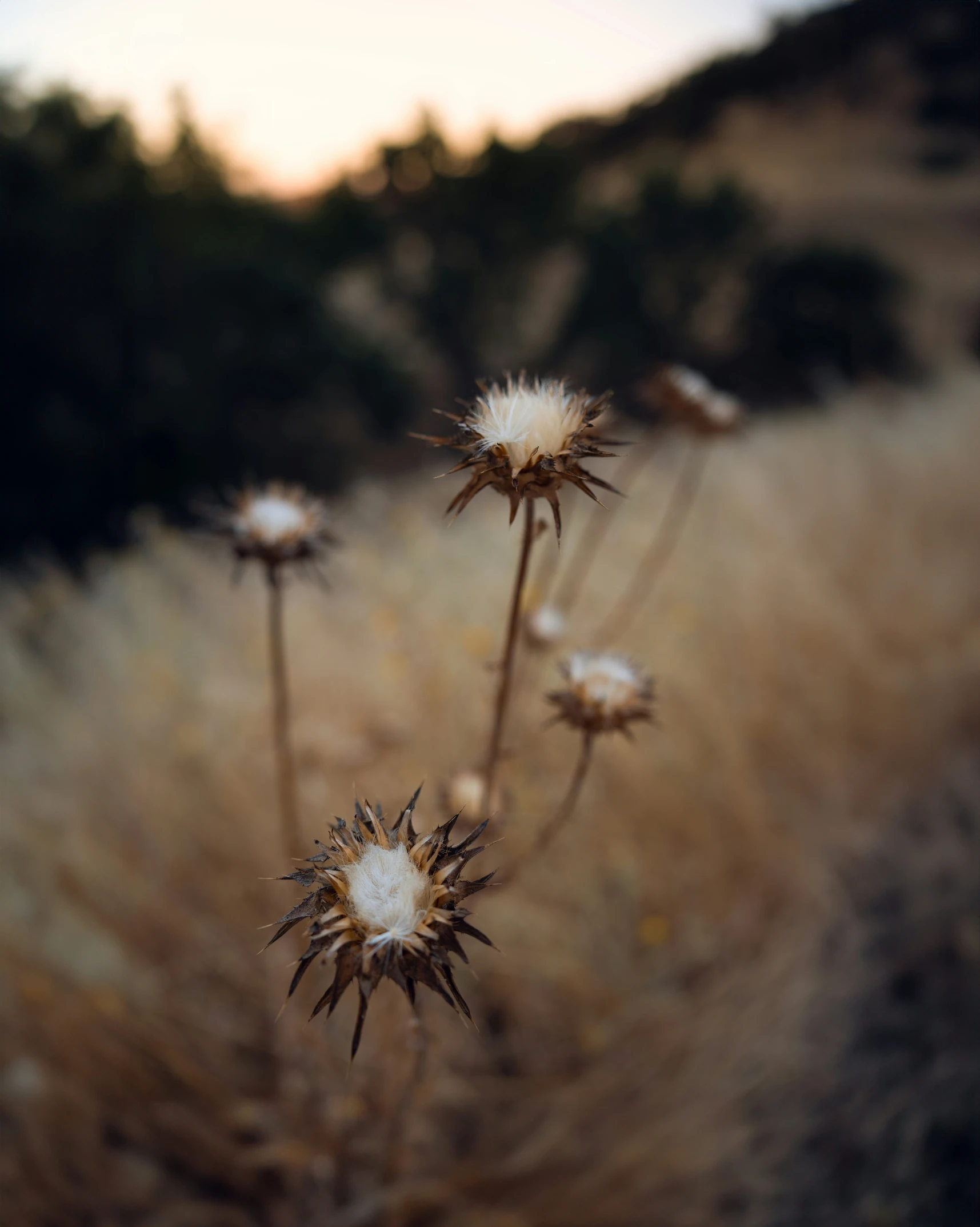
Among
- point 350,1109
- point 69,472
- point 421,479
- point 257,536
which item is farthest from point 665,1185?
point 421,479

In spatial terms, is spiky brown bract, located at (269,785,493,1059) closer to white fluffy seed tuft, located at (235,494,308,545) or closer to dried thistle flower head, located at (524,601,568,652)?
white fluffy seed tuft, located at (235,494,308,545)

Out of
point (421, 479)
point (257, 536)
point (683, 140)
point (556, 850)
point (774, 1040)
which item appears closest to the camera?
point (257, 536)

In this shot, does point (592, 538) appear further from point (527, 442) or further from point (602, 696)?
point (527, 442)

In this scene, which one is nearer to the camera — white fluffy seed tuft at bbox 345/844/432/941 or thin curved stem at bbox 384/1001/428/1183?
white fluffy seed tuft at bbox 345/844/432/941

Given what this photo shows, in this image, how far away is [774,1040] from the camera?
0.97 m

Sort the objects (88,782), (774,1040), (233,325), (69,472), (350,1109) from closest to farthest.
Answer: (350,1109) → (774,1040) → (88,782) → (69,472) → (233,325)

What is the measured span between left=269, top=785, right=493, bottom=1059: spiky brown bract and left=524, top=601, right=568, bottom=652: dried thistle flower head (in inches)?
15.1

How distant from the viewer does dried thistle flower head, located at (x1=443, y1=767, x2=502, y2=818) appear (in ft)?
1.78

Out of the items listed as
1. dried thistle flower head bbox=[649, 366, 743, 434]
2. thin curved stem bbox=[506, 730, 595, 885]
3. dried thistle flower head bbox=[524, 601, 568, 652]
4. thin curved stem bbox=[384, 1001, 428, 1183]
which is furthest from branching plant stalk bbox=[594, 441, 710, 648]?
thin curved stem bbox=[384, 1001, 428, 1183]

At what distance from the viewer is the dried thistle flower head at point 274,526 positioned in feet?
1.70

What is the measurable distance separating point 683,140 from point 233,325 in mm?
3541

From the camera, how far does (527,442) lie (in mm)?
338

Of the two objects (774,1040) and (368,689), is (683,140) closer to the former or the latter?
(368,689)

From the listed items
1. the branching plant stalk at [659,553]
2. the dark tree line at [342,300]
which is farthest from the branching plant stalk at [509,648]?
the dark tree line at [342,300]
